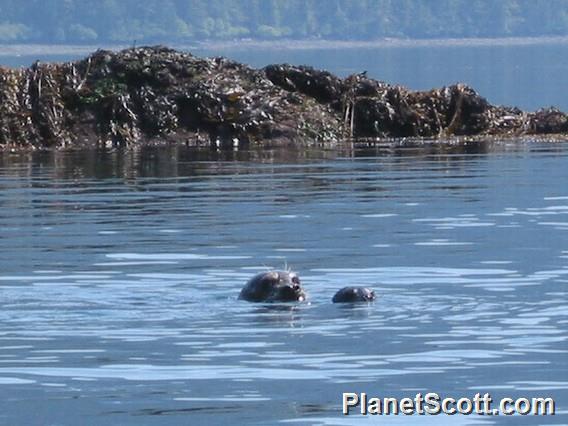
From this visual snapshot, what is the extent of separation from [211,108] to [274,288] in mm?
22974

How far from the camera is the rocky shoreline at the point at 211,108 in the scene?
39.4m

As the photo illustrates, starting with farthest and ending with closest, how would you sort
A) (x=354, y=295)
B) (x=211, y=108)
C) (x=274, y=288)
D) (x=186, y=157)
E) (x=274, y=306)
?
(x=211, y=108), (x=186, y=157), (x=274, y=288), (x=274, y=306), (x=354, y=295)

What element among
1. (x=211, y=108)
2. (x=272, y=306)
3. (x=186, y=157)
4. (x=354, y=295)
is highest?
(x=211, y=108)

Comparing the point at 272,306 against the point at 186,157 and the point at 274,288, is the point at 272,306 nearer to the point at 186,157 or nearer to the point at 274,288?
the point at 274,288

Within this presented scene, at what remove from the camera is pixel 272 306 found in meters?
17.0

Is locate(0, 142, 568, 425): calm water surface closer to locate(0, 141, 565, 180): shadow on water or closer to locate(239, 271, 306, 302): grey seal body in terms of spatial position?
locate(239, 271, 306, 302): grey seal body

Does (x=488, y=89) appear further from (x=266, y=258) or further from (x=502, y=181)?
(x=266, y=258)

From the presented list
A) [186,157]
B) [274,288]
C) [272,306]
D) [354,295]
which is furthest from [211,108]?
[354,295]

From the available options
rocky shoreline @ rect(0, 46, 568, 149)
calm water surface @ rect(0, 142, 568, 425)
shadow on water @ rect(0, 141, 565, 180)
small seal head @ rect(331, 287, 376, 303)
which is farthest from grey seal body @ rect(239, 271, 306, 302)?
rocky shoreline @ rect(0, 46, 568, 149)

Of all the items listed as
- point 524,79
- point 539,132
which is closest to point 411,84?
point 524,79

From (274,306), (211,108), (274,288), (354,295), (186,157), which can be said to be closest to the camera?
(354,295)

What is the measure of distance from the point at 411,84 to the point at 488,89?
433 inches

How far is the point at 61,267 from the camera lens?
1959 cm

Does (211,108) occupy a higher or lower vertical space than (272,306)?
higher
